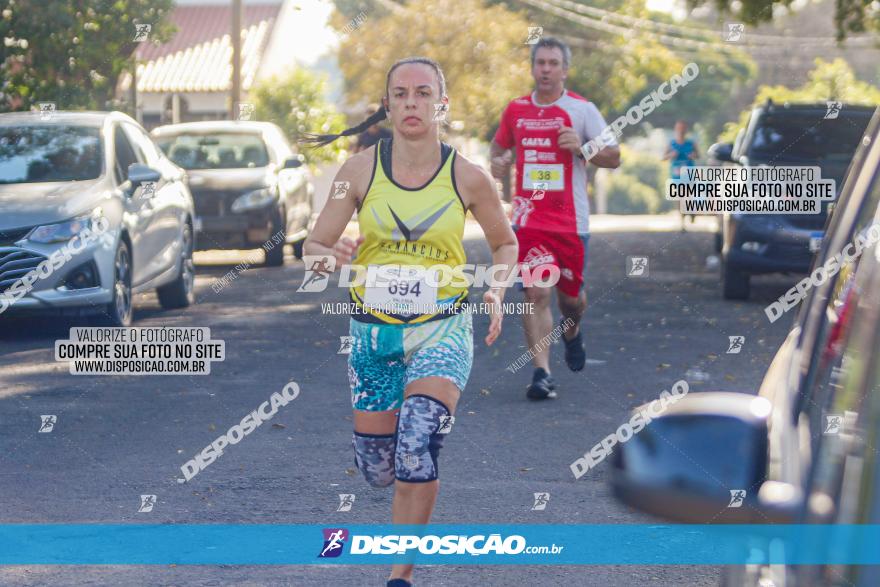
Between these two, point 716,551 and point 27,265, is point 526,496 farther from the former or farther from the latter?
point 27,265

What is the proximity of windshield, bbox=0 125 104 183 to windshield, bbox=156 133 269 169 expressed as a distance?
A: 20.0 ft

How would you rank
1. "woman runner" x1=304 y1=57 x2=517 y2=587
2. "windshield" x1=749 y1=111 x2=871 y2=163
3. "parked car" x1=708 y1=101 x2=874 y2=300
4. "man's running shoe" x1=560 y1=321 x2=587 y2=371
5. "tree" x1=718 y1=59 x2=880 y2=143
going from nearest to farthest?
"woman runner" x1=304 y1=57 x2=517 y2=587
"man's running shoe" x1=560 y1=321 x2=587 y2=371
"parked car" x1=708 y1=101 x2=874 y2=300
"windshield" x1=749 y1=111 x2=871 y2=163
"tree" x1=718 y1=59 x2=880 y2=143

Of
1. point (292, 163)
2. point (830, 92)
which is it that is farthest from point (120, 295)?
point (830, 92)

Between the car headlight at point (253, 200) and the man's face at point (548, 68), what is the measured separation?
970 centimetres

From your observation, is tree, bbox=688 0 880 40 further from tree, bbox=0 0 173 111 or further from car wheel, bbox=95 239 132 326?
car wheel, bbox=95 239 132 326

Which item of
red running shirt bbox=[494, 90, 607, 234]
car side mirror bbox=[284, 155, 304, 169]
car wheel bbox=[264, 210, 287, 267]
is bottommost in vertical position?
car wheel bbox=[264, 210, 287, 267]

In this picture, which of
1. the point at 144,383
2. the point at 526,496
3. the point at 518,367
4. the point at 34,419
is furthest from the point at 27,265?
the point at 526,496

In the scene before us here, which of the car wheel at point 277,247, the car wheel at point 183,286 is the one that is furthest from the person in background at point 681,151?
the car wheel at point 183,286

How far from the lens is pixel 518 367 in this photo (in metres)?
10.9

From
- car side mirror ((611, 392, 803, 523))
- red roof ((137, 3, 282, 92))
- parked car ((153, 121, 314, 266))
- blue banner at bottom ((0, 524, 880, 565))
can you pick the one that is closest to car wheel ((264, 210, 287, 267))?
parked car ((153, 121, 314, 266))

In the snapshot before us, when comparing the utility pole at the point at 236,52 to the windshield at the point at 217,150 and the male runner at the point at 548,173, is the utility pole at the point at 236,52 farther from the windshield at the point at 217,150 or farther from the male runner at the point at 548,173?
the male runner at the point at 548,173

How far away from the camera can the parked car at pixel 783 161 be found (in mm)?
14883

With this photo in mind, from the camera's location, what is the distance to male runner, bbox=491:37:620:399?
8.94m

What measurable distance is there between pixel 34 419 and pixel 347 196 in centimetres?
417
